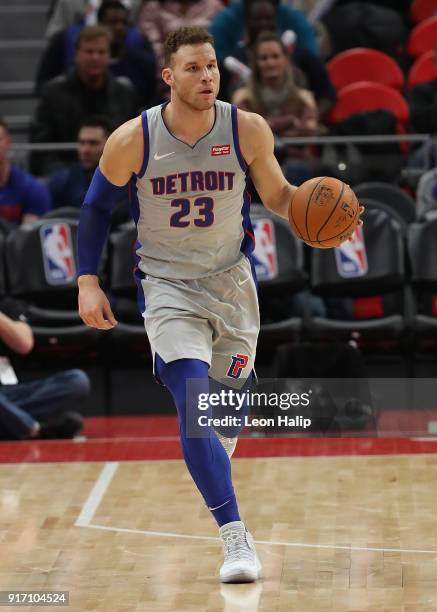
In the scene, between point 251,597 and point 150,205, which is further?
point 150,205

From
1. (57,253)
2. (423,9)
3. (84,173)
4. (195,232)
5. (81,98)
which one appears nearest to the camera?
(195,232)

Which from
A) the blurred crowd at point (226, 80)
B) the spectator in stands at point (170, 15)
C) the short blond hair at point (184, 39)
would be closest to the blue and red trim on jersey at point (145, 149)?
the short blond hair at point (184, 39)

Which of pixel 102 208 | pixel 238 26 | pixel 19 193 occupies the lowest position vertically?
pixel 19 193

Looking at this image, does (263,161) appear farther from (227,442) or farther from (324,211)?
(227,442)

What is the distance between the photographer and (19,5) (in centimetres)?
1220

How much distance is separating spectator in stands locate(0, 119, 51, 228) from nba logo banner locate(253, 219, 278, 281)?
5.02 feet

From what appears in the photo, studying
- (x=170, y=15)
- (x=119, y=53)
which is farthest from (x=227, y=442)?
(x=170, y=15)

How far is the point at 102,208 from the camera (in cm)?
472

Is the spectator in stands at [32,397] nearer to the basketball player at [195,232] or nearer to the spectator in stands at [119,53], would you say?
the basketball player at [195,232]

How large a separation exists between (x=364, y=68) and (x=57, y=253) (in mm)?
3918

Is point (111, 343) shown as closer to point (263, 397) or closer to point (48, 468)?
point (48, 468)

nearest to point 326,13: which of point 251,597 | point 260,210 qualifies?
point 260,210

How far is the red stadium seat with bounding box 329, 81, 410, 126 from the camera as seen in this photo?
9.95 meters

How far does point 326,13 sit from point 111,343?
474 centimetres
